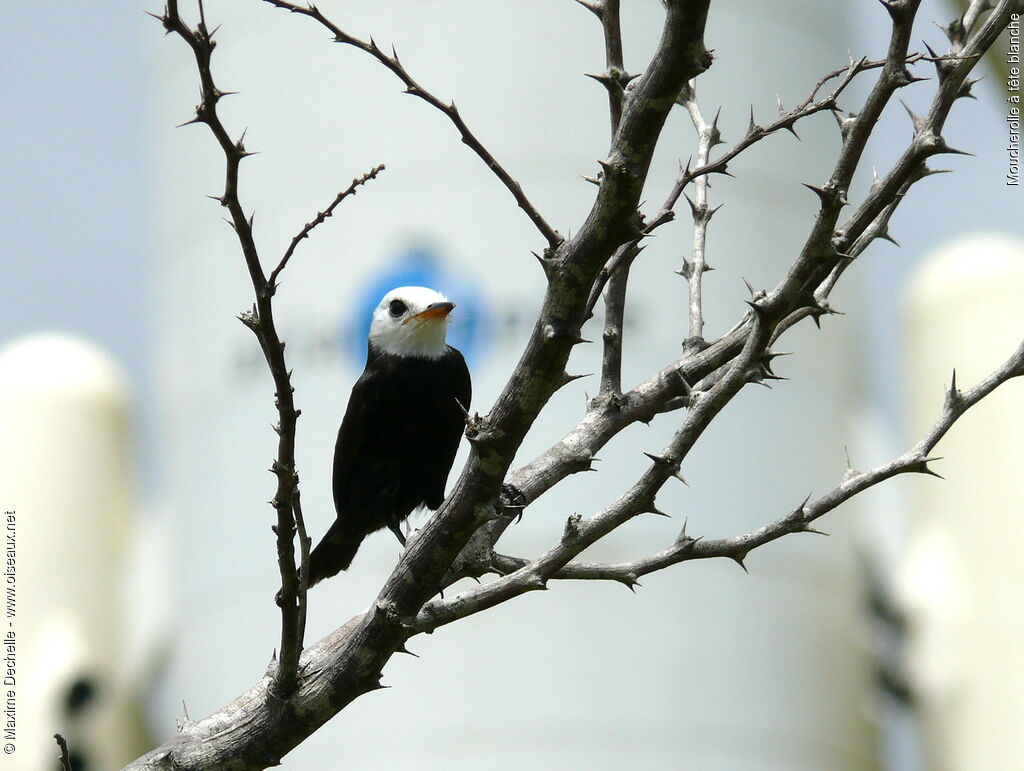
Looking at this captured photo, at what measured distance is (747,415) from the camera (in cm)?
1513

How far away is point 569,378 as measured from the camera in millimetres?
3893

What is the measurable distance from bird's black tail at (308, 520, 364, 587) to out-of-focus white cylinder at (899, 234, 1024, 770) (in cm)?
1039

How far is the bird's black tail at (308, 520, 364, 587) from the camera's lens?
6.32 meters

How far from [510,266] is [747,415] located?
2.94 metres

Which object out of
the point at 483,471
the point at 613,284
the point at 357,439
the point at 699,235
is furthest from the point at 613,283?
the point at 357,439

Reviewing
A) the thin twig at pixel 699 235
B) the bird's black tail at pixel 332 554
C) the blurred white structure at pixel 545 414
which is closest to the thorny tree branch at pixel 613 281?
the thin twig at pixel 699 235

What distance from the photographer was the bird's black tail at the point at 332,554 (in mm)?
6324

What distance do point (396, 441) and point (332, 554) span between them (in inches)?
22.3

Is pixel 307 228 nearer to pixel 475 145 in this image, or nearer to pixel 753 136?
pixel 475 145

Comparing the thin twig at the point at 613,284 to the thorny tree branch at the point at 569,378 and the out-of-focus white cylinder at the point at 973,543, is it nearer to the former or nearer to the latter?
the thorny tree branch at the point at 569,378

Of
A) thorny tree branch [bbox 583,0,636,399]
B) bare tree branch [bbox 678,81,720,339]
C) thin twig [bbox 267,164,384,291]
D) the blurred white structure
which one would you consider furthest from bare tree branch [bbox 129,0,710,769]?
the blurred white structure

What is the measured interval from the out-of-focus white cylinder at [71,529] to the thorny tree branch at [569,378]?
13.9 meters

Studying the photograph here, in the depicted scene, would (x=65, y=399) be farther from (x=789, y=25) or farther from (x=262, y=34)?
(x=789, y=25)

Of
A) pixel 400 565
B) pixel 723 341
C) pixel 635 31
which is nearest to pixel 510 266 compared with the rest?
pixel 635 31
